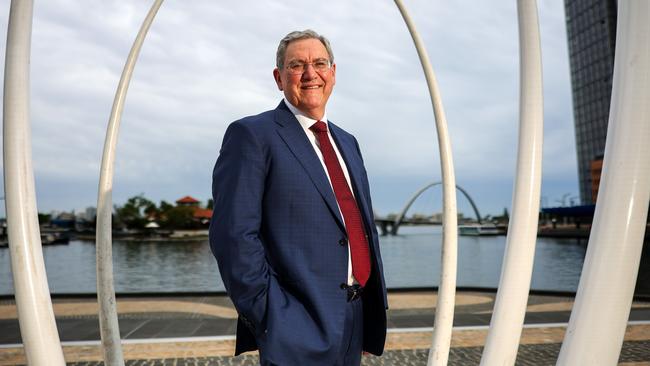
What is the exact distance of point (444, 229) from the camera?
4.88 meters

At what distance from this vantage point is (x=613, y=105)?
1.88m

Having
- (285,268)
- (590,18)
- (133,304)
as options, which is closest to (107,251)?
(285,268)

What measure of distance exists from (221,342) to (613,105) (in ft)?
19.4

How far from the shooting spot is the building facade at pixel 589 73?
3868 inches

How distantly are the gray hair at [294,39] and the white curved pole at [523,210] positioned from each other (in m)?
0.96

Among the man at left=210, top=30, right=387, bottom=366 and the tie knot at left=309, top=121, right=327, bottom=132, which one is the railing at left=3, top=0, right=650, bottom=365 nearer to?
the man at left=210, top=30, right=387, bottom=366

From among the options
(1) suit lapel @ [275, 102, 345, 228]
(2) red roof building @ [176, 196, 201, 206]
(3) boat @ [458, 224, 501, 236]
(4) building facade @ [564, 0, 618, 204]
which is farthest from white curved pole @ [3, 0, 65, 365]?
(2) red roof building @ [176, 196, 201, 206]

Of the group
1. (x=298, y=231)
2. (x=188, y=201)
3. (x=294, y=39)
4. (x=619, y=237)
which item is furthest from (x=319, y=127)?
(x=188, y=201)

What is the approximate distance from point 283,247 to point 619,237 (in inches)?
44.5

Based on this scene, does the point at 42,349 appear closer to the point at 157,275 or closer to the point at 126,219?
the point at 157,275

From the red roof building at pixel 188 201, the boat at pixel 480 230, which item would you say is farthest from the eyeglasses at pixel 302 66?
the red roof building at pixel 188 201

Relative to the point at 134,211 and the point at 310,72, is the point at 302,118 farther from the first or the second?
the point at 134,211

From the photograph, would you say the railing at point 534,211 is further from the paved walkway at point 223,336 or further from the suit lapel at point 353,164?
the paved walkway at point 223,336

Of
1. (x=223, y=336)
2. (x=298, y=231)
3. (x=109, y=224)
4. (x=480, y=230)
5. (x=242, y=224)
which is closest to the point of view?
(x=242, y=224)
